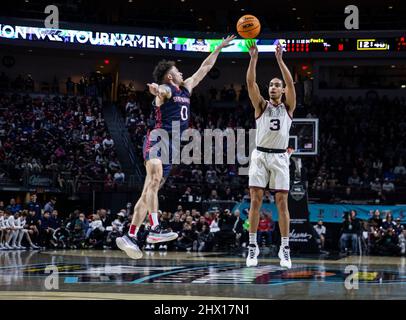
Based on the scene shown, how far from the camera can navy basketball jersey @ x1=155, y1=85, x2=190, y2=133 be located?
10.4 meters

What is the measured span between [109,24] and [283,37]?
346 inches

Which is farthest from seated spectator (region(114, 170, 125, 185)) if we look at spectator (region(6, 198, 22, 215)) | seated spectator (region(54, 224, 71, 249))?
spectator (region(6, 198, 22, 215))

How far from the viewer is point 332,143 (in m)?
32.9

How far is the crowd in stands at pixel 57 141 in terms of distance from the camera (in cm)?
2808

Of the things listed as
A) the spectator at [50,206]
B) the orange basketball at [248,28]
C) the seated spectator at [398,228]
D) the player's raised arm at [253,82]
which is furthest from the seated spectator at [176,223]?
the orange basketball at [248,28]

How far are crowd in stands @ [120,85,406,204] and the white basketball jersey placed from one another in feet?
45.2

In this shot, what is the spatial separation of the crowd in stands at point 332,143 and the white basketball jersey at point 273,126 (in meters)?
13.8

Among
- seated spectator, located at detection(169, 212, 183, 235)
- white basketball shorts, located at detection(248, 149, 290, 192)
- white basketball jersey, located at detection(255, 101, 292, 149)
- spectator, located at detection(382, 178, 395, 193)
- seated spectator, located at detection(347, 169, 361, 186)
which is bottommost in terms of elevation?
seated spectator, located at detection(169, 212, 183, 235)

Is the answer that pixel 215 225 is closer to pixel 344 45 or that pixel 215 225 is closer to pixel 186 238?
pixel 186 238

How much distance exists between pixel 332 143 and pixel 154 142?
77.3ft

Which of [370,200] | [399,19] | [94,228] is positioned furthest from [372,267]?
[399,19]

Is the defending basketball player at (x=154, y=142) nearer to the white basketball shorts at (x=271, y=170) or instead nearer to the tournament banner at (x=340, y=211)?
the white basketball shorts at (x=271, y=170)

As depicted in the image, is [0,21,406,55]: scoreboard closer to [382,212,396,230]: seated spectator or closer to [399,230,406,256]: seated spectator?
[382,212,396,230]: seated spectator

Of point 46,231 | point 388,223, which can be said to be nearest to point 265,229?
point 388,223
